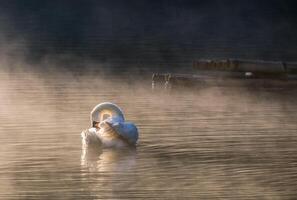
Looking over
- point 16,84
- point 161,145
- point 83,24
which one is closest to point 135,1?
point 83,24

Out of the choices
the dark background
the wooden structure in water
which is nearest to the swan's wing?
the wooden structure in water

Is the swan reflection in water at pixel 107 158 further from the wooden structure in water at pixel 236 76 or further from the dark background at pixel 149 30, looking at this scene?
the dark background at pixel 149 30

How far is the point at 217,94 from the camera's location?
90.0ft

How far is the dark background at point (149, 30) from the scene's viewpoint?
40.1 metres

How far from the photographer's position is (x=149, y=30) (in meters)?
48.7

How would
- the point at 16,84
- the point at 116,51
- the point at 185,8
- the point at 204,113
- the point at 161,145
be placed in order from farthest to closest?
1. the point at 185,8
2. the point at 116,51
3. the point at 16,84
4. the point at 204,113
5. the point at 161,145

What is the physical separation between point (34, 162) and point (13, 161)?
0.33 m

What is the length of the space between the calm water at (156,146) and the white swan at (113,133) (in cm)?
19

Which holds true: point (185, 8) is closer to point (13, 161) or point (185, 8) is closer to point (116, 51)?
point (116, 51)

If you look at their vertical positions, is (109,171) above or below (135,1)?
below

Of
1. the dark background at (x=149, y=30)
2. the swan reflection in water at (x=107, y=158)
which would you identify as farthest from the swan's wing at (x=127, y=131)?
the dark background at (x=149, y=30)

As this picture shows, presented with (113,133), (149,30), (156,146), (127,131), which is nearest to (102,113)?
(113,133)

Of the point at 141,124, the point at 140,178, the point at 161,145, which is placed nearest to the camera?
the point at 140,178

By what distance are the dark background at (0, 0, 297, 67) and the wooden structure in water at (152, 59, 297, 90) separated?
699 centimetres
